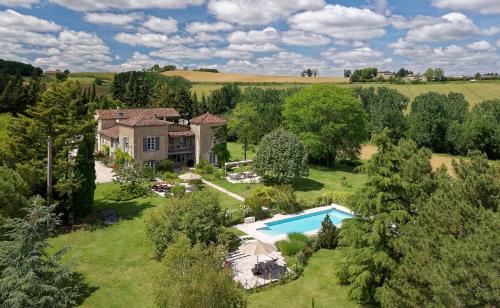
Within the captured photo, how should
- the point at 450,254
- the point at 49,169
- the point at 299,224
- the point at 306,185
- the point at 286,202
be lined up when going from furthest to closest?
the point at 306,185
the point at 286,202
the point at 299,224
the point at 49,169
the point at 450,254

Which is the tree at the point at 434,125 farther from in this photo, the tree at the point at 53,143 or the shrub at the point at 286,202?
the tree at the point at 53,143

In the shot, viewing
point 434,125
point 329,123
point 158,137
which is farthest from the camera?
point 434,125

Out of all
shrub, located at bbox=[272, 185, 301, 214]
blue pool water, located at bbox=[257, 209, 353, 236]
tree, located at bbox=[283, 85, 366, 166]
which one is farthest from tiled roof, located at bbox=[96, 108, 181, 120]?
blue pool water, located at bbox=[257, 209, 353, 236]

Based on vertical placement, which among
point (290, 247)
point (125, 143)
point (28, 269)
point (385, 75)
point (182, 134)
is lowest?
point (290, 247)

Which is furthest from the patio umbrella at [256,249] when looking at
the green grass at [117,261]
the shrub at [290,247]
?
the green grass at [117,261]

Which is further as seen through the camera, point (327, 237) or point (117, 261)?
point (327, 237)

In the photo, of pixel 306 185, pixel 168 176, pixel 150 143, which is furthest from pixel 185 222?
pixel 150 143

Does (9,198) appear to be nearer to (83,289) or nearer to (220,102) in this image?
(83,289)
